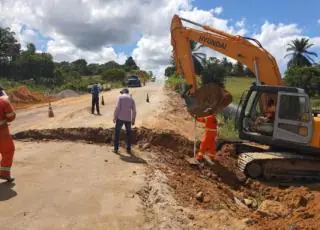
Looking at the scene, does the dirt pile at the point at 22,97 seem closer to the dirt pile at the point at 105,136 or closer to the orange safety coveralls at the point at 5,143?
the dirt pile at the point at 105,136

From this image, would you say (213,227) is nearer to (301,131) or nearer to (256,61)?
(301,131)

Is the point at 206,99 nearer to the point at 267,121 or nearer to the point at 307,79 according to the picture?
the point at 267,121

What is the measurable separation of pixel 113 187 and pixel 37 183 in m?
1.48

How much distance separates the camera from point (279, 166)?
1274 cm

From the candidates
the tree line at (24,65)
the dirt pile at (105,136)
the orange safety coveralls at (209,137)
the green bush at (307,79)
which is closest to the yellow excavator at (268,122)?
the orange safety coveralls at (209,137)

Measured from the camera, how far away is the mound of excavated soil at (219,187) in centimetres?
877

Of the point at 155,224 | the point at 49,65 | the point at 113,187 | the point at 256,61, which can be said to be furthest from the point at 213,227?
the point at 49,65

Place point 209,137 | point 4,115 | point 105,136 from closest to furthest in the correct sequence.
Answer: point 4,115
point 209,137
point 105,136

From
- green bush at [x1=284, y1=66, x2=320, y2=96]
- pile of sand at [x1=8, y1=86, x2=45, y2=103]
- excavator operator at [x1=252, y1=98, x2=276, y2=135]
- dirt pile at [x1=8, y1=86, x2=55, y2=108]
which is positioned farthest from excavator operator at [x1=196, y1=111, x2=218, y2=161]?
green bush at [x1=284, y1=66, x2=320, y2=96]

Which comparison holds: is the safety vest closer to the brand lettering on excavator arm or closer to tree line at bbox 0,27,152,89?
the brand lettering on excavator arm

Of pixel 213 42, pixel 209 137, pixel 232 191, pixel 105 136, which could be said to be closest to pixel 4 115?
pixel 232 191

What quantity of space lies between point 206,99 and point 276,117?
3306mm

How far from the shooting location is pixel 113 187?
8.84 meters

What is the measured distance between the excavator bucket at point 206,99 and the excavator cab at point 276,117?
84.3 inches
